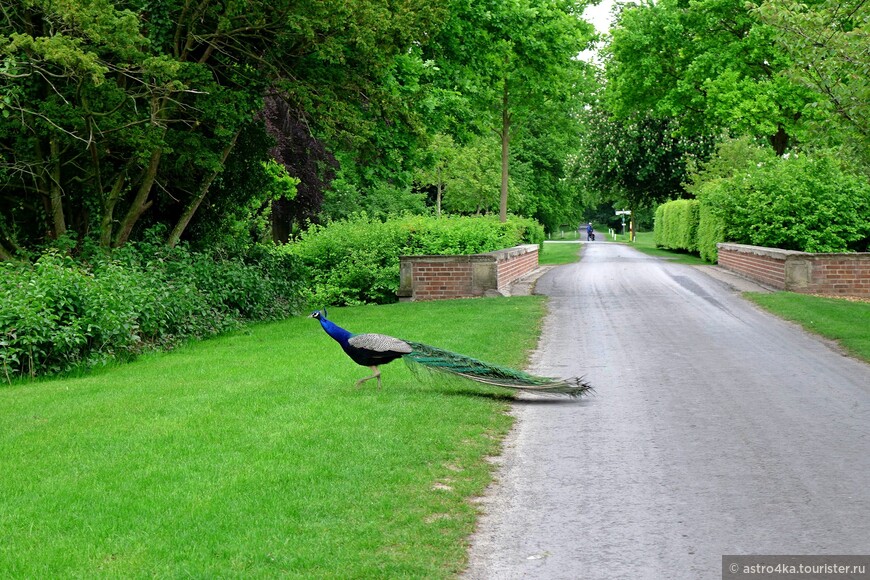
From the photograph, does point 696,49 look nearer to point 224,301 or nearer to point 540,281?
point 540,281

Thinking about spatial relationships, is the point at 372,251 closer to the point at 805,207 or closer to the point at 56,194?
the point at 56,194

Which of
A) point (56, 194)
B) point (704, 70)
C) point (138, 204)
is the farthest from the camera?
point (704, 70)

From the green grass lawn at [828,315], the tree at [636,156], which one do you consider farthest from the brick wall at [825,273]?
the tree at [636,156]

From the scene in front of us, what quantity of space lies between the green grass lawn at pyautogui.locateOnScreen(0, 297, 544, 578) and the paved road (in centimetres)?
41

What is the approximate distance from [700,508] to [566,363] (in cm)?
628

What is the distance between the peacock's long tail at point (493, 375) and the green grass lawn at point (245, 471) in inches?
10.4

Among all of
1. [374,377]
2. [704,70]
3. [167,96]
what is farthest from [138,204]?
[704,70]

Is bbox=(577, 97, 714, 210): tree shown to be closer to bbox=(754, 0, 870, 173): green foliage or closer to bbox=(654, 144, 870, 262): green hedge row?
bbox=(654, 144, 870, 262): green hedge row

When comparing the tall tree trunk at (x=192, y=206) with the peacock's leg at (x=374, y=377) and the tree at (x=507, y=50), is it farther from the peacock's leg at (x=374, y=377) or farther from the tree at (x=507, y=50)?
the peacock's leg at (x=374, y=377)

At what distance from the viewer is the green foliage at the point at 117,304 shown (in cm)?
1262

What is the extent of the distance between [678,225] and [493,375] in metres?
39.1

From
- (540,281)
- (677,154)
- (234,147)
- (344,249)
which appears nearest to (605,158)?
(677,154)

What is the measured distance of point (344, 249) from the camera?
2559 centimetres

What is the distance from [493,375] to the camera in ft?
33.1
